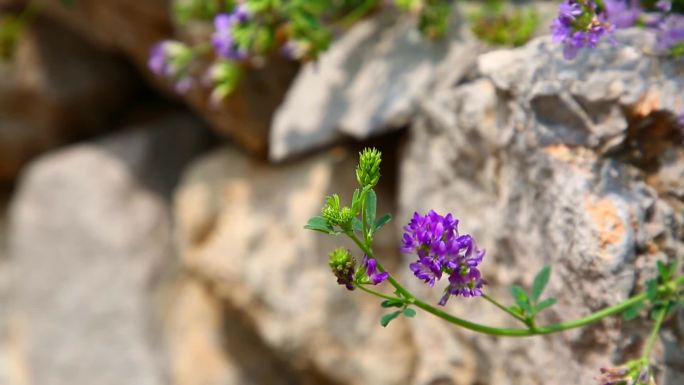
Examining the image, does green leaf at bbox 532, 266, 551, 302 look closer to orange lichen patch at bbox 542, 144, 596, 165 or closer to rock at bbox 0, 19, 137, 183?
orange lichen patch at bbox 542, 144, 596, 165

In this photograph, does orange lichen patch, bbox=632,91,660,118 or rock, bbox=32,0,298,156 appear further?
rock, bbox=32,0,298,156

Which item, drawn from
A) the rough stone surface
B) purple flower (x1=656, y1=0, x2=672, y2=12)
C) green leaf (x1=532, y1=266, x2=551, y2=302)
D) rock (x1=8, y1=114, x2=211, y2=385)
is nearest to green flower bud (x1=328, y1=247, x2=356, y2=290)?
green leaf (x1=532, y1=266, x2=551, y2=302)

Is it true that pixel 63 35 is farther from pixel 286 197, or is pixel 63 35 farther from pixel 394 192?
pixel 394 192

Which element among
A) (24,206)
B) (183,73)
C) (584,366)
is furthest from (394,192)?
(24,206)

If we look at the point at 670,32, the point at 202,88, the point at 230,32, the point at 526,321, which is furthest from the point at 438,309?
the point at 202,88

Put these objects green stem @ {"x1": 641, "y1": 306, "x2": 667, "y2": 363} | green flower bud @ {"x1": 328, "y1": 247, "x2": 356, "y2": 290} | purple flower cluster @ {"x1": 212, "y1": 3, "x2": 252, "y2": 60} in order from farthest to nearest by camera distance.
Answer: purple flower cluster @ {"x1": 212, "y1": 3, "x2": 252, "y2": 60}
green stem @ {"x1": 641, "y1": 306, "x2": 667, "y2": 363}
green flower bud @ {"x1": 328, "y1": 247, "x2": 356, "y2": 290}

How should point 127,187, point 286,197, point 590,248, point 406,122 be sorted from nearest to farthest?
point 590,248, point 406,122, point 286,197, point 127,187

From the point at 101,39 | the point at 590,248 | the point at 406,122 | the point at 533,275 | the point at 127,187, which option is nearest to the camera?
the point at 590,248

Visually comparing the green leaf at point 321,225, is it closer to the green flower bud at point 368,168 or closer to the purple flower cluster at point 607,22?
the green flower bud at point 368,168
